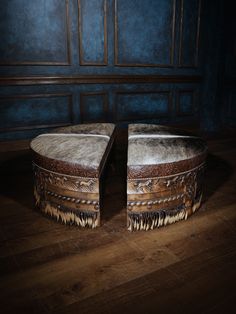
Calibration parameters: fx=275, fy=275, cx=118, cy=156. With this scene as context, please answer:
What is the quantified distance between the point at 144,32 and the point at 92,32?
2.78 feet

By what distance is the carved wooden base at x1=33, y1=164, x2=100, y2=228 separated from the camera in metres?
1.66

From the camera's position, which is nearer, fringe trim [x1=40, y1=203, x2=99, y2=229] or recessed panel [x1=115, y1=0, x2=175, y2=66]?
fringe trim [x1=40, y1=203, x2=99, y2=229]

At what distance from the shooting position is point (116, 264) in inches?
55.0

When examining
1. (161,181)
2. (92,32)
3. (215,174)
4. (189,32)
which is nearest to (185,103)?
(189,32)

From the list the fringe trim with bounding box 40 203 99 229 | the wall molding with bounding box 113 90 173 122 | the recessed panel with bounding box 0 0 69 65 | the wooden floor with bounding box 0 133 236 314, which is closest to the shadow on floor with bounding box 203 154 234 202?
the wooden floor with bounding box 0 133 236 314

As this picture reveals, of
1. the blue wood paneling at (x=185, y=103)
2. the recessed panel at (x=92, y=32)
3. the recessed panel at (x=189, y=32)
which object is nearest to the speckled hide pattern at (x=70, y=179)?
the recessed panel at (x=92, y=32)

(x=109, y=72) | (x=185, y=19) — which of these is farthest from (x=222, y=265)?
(x=185, y=19)

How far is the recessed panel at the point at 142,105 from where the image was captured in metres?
4.14

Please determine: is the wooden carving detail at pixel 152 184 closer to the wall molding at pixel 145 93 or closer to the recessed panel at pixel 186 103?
the wall molding at pixel 145 93

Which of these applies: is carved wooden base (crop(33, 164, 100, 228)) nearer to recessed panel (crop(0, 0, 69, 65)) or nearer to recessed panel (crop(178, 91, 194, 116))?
recessed panel (crop(0, 0, 69, 65))

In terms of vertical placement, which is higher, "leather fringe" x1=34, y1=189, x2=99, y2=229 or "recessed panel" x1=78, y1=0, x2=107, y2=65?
"recessed panel" x1=78, y1=0, x2=107, y2=65

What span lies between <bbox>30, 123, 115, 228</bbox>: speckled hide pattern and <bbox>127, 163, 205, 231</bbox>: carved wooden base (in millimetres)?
215

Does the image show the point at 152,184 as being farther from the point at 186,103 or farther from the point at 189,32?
the point at 189,32

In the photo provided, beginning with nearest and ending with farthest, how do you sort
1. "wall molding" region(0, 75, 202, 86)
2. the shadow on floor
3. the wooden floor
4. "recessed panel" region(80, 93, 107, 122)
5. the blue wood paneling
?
the wooden floor → the shadow on floor → "wall molding" region(0, 75, 202, 86) → "recessed panel" region(80, 93, 107, 122) → the blue wood paneling
